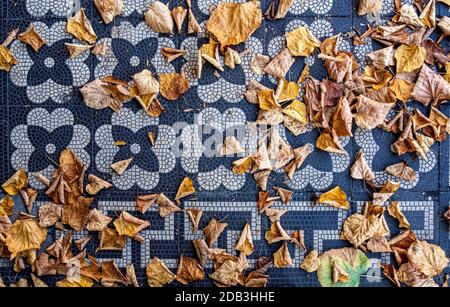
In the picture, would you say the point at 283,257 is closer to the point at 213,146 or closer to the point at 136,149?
the point at 213,146

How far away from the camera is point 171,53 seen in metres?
1.29

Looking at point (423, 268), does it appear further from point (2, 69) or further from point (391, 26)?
point (2, 69)

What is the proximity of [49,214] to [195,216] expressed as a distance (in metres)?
0.44

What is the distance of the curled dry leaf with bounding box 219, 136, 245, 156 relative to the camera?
1.29m

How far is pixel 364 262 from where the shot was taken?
1.30 meters

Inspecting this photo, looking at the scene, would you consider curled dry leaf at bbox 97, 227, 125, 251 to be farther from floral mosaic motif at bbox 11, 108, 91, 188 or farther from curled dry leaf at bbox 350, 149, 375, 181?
curled dry leaf at bbox 350, 149, 375, 181

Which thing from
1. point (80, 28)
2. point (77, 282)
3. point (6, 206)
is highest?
point (80, 28)

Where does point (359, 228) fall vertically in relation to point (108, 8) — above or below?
below

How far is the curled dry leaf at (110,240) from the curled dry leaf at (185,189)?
21 centimetres

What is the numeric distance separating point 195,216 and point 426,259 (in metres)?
0.69

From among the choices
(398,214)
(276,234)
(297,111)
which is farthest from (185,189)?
(398,214)

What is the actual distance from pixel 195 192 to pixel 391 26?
75cm

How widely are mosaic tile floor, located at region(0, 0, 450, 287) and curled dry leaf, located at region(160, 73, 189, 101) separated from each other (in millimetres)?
23
